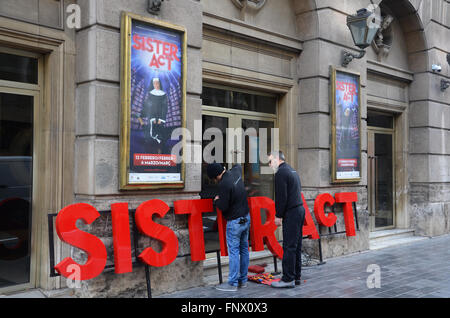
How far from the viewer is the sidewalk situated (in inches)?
240

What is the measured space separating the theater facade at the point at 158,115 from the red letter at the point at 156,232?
0.52 feet

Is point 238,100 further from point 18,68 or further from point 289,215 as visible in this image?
point 18,68

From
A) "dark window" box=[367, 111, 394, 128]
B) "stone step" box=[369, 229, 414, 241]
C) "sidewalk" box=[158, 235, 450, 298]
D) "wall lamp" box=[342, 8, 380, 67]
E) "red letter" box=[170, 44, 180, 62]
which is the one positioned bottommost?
"sidewalk" box=[158, 235, 450, 298]

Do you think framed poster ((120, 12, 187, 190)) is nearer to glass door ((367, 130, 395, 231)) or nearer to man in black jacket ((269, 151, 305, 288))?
man in black jacket ((269, 151, 305, 288))

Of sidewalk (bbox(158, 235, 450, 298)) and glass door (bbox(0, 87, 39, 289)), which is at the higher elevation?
glass door (bbox(0, 87, 39, 289))

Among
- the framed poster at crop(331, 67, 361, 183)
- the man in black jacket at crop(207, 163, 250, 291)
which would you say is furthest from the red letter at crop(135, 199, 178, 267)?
the framed poster at crop(331, 67, 361, 183)

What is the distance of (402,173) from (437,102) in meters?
2.12

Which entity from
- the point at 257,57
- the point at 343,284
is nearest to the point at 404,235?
the point at 343,284

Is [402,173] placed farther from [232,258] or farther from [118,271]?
[118,271]

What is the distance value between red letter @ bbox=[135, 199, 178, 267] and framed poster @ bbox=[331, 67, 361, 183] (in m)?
3.96

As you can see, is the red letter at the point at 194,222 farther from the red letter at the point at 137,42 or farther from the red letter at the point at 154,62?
the red letter at the point at 137,42

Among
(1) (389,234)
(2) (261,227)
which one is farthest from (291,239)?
(1) (389,234)

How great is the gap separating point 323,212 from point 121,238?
13.7 ft

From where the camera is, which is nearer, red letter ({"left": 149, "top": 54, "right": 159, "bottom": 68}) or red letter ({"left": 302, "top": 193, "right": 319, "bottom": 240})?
red letter ({"left": 149, "top": 54, "right": 159, "bottom": 68})
